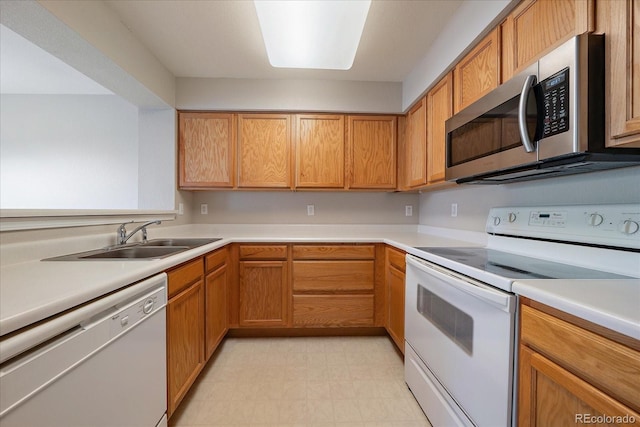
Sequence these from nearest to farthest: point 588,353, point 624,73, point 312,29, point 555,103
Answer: point 588,353
point 624,73
point 555,103
point 312,29

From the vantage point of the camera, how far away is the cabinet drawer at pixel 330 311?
2262 mm

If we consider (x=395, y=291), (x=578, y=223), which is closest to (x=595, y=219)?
(x=578, y=223)

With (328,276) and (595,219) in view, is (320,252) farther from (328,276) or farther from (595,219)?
(595,219)

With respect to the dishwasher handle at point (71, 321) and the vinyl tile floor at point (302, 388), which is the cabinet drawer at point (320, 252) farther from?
the dishwasher handle at point (71, 321)

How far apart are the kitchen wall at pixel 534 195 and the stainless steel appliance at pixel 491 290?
8cm

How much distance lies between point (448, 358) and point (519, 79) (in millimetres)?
1223

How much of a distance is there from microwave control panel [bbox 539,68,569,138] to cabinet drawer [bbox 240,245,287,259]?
184 cm

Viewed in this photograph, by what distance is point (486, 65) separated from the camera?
1415 millimetres

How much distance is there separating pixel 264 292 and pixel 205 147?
1.47 metres

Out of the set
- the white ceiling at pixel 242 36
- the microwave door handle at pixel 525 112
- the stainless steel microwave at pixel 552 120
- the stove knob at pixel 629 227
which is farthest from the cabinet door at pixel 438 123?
the stove knob at pixel 629 227

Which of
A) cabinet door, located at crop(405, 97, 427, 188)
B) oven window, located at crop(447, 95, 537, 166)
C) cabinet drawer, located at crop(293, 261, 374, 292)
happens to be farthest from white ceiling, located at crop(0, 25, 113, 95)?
oven window, located at crop(447, 95, 537, 166)

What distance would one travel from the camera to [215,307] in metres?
1.90

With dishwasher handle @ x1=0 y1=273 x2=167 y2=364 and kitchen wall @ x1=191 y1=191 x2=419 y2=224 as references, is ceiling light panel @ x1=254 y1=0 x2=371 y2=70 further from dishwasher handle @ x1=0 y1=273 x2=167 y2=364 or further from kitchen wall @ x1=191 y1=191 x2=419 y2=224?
dishwasher handle @ x1=0 y1=273 x2=167 y2=364

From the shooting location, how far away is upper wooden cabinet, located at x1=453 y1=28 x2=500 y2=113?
53.2 inches
